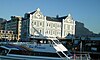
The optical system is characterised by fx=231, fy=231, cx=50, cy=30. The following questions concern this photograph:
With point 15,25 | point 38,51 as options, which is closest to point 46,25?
point 15,25

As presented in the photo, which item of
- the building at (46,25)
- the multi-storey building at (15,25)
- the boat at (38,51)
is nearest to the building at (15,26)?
the multi-storey building at (15,25)

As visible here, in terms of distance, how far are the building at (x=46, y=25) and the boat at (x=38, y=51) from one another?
6040cm

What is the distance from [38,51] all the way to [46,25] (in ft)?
239

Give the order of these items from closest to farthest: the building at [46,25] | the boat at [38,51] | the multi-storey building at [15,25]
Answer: the boat at [38,51], the building at [46,25], the multi-storey building at [15,25]

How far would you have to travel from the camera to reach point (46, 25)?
4109 inches

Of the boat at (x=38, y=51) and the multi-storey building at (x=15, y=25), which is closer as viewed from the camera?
the boat at (x=38, y=51)

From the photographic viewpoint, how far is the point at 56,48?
30422mm

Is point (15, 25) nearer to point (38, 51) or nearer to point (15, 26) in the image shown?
point (15, 26)

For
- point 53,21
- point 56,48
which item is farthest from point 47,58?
point 53,21

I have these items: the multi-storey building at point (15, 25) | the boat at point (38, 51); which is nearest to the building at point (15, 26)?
the multi-storey building at point (15, 25)

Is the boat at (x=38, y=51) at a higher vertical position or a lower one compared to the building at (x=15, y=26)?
lower

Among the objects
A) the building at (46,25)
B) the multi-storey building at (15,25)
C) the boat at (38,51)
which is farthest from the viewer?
the multi-storey building at (15,25)

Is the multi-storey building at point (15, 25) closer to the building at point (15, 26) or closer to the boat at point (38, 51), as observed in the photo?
the building at point (15, 26)

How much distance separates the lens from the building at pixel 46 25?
9906 centimetres
